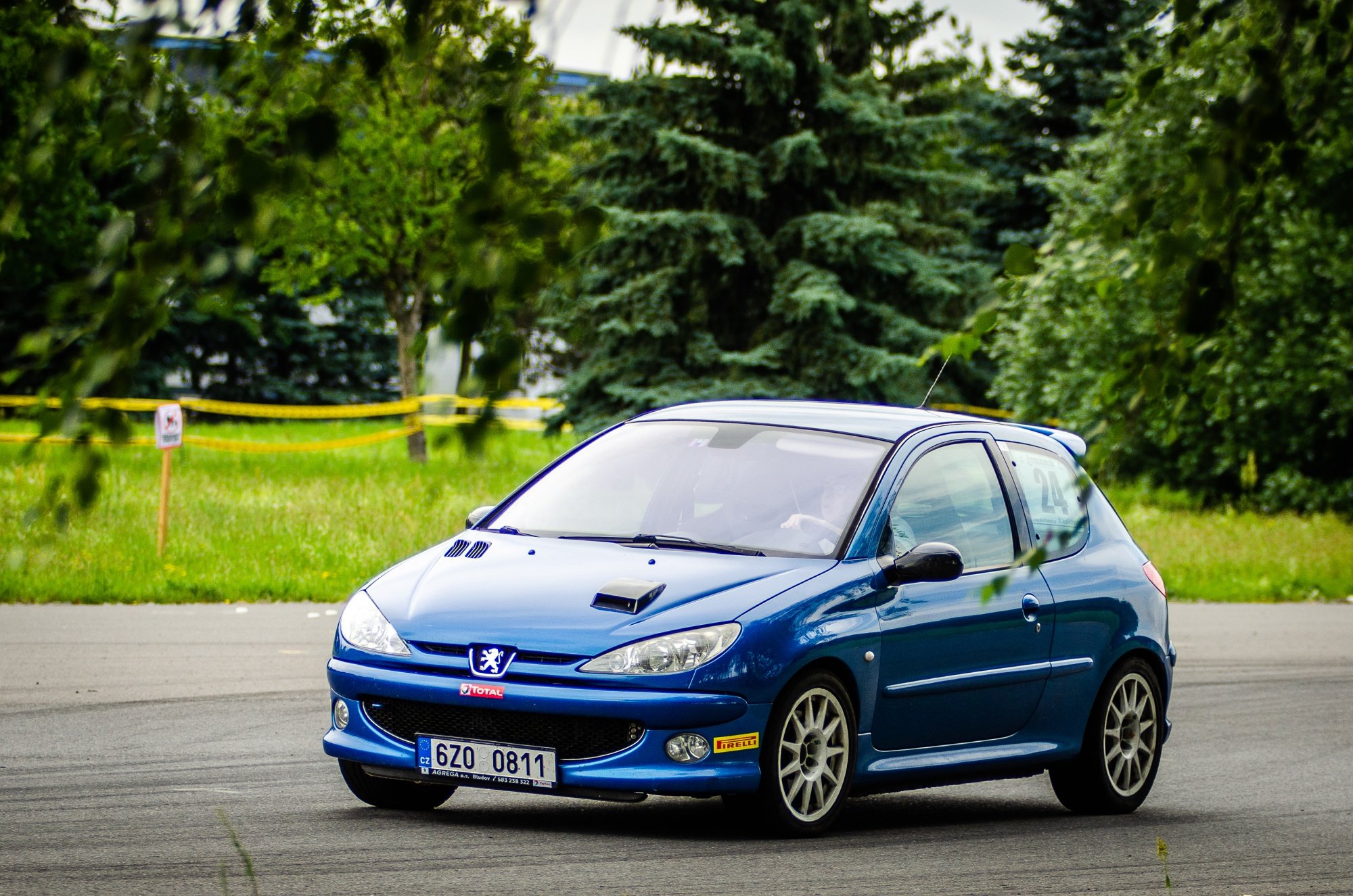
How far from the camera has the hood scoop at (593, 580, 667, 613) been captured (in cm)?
670

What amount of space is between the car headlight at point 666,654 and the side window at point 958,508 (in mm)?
1195

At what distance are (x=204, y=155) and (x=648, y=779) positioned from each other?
3.85 meters

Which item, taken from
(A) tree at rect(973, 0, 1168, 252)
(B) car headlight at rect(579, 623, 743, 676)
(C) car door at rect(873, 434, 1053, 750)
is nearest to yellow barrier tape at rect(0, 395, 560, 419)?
(B) car headlight at rect(579, 623, 743, 676)

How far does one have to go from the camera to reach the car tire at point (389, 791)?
23.9ft

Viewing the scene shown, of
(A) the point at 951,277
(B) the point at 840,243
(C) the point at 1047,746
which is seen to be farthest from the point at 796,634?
(A) the point at 951,277

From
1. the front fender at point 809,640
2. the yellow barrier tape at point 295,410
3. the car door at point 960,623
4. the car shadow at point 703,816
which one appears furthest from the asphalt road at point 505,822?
the yellow barrier tape at point 295,410

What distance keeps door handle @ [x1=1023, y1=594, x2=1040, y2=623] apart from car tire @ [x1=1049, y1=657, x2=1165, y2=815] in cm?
66

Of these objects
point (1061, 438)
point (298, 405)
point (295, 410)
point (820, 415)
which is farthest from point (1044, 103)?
point (820, 415)

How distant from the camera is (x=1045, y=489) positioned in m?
8.57

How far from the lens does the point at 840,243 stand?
97.7 ft

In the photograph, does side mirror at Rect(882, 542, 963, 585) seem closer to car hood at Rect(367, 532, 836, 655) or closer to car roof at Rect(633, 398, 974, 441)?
car hood at Rect(367, 532, 836, 655)

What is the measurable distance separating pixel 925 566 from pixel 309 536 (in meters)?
12.8

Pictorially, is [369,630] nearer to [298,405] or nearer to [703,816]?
[703,816]

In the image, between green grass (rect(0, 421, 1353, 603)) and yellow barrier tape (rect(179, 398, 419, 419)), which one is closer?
green grass (rect(0, 421, 1353, 603))
